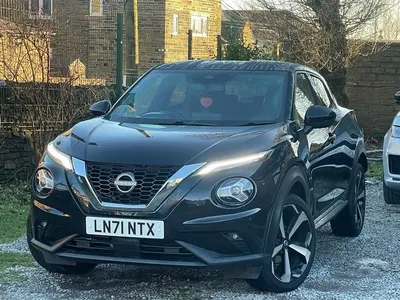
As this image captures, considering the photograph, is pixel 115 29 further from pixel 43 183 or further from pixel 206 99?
pixel 43 183

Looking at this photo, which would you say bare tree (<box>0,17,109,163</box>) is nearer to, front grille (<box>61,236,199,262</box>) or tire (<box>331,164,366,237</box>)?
tire (<box>331,164,366,237</box>)

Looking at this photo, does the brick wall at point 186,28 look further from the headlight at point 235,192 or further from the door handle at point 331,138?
the headlight at point 235,192

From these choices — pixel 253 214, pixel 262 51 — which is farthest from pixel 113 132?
pixel 262 51

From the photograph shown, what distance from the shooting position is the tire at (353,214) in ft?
23.5

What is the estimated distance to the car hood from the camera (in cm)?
493

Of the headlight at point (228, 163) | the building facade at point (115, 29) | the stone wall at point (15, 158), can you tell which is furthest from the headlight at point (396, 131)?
the stone wall at point (15, 158)

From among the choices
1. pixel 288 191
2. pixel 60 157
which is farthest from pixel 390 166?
pixel 60 157

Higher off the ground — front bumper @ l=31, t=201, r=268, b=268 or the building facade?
the building facade

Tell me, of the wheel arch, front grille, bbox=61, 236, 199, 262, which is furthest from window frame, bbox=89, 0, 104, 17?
front grille, bbox=61, 236, 199, 262

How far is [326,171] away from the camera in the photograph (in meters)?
6.44

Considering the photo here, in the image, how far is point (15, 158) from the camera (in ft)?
31.5

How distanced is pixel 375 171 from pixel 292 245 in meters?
6.88

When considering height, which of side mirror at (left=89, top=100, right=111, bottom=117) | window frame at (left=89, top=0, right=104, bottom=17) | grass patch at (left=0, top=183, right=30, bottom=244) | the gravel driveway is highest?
window frame at (left=89, top=0, right=104, bottom=17)

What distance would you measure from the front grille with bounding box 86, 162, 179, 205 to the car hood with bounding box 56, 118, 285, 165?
5cm
